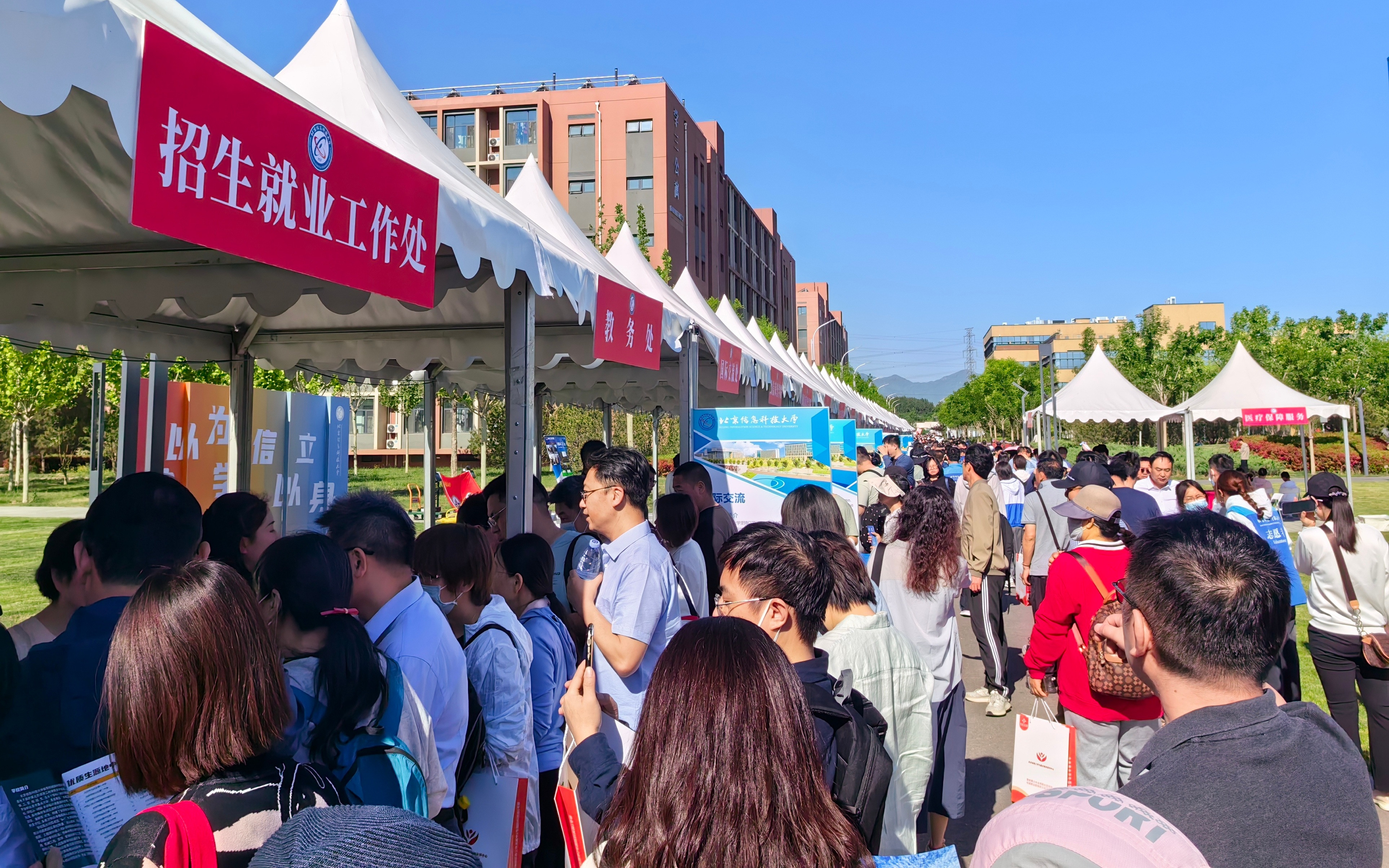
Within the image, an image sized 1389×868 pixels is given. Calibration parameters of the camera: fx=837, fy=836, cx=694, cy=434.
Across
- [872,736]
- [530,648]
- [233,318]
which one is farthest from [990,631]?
[233,318]

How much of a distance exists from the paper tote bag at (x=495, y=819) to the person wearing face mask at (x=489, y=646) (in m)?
0.03

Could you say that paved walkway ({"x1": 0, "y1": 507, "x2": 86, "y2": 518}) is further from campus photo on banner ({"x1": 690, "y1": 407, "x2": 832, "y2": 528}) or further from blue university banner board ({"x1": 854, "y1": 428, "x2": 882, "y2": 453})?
campus photo on banner ({"x1": 690, "y1": 407, "x2": 832, "y2": 528})

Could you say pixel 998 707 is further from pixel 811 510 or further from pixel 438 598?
pixel 438 598

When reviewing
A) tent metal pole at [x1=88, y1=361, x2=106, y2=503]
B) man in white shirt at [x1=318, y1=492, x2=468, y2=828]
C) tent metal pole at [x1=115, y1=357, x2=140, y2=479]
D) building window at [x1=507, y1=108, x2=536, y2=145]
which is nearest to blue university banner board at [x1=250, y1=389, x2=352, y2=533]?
tent metal pole at [x1=115, y1=357, x2=140, y2=479]

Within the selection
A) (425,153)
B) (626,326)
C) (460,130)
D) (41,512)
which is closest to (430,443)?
(626,326)

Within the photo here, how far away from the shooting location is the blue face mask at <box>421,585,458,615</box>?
10.1 ft

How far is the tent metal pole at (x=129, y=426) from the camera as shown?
17.3ft

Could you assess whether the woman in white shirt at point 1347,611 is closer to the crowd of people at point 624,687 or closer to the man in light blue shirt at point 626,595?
the crowd of people at point 624,687

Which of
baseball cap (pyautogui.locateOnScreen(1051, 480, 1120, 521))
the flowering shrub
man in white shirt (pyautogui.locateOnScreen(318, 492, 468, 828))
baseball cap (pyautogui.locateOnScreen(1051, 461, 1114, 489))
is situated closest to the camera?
man in white shirt (pyautogui.locateOnScreen(318, 492, 468, 828))

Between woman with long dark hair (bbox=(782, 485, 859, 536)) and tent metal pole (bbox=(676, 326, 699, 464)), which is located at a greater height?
tent metal pole (bbox=(676, 326, 699, 464))

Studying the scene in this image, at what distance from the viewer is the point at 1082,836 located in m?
1.07

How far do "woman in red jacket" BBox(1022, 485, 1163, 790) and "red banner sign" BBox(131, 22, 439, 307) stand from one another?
9.81 feet

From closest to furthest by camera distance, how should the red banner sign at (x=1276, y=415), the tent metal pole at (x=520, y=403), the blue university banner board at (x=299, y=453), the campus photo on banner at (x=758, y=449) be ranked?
1. the tent metal pole at (x=520, y=403)
2. the blue university banner board at (x=299, y=453)
3. the campus photo on banner at (x=758, y=449)
4. the red banner sign at (x=1276, y=415)

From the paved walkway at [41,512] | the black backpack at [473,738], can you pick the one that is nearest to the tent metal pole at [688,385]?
the black backpack at [473,738]
